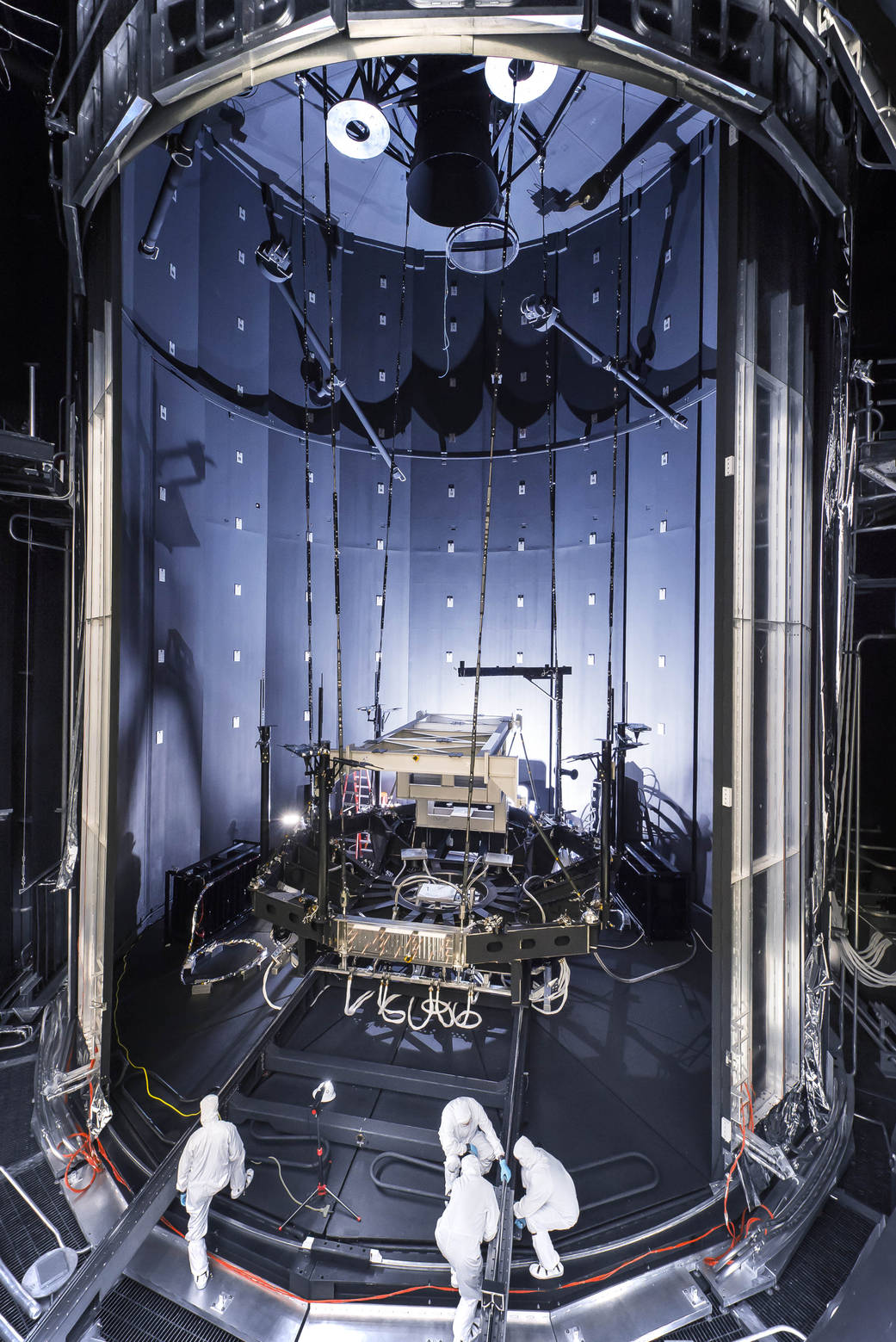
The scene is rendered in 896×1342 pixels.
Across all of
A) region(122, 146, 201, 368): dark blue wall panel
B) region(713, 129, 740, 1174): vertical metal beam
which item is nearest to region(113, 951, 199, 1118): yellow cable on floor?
Result: region(713, 129, 740, 1174): vertical metal beam

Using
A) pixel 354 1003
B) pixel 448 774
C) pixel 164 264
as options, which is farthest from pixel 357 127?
pixel 354 1003

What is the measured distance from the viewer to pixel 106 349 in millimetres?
4441

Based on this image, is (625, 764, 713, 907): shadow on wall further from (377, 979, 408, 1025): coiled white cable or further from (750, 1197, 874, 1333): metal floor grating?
(750, 1197, 874, 1333): metal floor grating

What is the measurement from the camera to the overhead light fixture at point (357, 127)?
5.69m

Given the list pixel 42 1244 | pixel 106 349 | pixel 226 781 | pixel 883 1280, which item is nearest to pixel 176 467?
pixel 106 349

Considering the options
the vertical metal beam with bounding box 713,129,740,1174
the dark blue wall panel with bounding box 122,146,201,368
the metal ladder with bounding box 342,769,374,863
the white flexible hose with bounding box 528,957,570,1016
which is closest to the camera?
the vertical metal beam with bounding box 713,129,740,1174

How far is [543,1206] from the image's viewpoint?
3.36m

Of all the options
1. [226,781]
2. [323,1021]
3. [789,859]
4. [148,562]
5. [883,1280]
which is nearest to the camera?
[883,1280]

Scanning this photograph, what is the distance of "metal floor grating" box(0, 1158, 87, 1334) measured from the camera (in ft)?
10.9

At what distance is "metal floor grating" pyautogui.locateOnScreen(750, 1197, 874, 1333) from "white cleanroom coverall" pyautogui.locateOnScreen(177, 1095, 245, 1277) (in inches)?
109

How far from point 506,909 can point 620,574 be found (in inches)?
233

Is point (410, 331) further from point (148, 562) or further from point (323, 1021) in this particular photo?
point (323, 1021)

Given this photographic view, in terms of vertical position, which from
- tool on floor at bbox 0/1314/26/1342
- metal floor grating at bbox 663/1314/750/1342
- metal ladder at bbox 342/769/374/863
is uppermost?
metal ladder at bbox 342/769/374/863

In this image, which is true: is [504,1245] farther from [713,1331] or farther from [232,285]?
[232,285]
